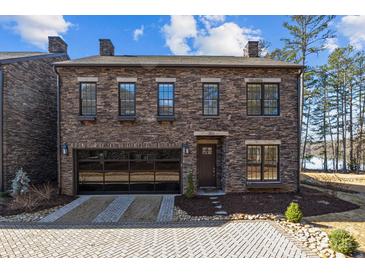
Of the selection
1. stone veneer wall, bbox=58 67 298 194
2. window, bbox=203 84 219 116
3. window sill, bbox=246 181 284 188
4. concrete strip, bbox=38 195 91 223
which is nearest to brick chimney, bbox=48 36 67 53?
stone veneer wall, bbox=58 67 298 194

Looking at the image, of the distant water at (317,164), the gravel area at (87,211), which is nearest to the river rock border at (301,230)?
the gravel area at (87,211)

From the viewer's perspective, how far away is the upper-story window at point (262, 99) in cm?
1037

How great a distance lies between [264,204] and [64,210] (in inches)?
333

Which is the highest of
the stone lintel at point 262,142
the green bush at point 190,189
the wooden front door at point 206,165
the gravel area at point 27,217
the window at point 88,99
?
the window at point 88,99

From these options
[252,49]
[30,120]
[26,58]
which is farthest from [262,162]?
[26,58]

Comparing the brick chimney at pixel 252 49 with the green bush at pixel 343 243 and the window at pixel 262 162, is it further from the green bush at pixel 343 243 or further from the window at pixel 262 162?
the green bush at pixel 343 243

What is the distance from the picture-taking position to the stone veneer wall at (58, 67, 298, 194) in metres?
10.0

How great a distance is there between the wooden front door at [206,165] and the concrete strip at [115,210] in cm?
394

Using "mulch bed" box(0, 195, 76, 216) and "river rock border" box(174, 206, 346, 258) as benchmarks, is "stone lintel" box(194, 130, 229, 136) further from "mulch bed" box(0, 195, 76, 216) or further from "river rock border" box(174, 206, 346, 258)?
"mulch bed" box(0, 195, 76, 216)
